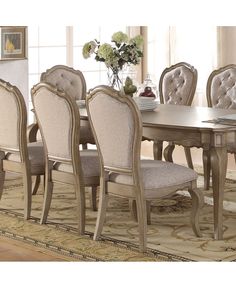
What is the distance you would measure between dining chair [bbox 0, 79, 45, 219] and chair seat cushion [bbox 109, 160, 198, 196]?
0.90 m

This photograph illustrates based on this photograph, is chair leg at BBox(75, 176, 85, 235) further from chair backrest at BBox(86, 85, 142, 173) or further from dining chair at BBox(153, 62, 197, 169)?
dining chair at BBox(153, 62, 197, 169)

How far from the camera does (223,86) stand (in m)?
6.57

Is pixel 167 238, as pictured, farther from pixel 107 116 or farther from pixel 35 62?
pixel 35 62

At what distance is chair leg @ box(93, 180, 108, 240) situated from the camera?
489 cm

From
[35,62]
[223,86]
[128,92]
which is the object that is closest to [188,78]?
[223,86]

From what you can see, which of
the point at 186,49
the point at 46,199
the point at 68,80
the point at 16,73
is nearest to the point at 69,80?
the point at 68,80

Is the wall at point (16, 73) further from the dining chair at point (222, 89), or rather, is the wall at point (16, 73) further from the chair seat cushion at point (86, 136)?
the dining chair at point (222, 89)

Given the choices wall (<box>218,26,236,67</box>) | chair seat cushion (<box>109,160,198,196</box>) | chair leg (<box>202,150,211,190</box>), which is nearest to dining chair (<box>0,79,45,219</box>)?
chair seat cushion (<box>109,160,198,196</box>)

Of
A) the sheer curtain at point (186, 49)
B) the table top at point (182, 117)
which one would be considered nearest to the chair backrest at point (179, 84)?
the table top at point (182, 117)

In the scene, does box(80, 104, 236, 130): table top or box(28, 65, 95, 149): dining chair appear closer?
box(80, 104, 236, 130): table top

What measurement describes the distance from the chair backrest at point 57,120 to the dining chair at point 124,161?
0.67 ft

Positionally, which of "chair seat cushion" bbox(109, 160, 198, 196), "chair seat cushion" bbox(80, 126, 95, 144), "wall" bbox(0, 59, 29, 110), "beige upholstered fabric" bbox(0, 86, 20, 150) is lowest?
"chair seat cushion" bbox(109, 160, 198, 196)

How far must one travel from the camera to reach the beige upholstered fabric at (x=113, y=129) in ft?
15.1

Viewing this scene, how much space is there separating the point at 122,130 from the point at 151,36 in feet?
18.4
